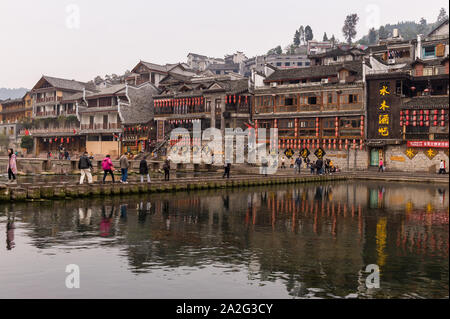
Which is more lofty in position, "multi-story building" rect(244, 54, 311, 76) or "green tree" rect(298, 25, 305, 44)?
"green tree" rect(298, 25, 305, 44)

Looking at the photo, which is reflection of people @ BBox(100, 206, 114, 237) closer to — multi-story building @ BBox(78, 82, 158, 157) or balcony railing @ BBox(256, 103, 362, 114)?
balcony railing @ BBox(256, 103, 362, 114)

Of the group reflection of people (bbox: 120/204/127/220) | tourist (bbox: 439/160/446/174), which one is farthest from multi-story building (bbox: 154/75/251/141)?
reflection of people (bbox: 120/204/127/220)

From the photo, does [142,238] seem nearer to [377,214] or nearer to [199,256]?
[199,256]

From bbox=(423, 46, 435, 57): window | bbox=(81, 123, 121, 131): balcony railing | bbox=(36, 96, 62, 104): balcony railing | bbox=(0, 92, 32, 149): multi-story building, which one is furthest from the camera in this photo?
bbox=(0, 92, 32, 149): multi-story building

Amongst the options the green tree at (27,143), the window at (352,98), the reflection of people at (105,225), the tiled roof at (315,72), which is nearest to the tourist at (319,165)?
the window at (352,98)

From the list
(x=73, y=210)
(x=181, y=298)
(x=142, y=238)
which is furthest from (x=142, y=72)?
(x=181, y=298)

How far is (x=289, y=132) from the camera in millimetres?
62156

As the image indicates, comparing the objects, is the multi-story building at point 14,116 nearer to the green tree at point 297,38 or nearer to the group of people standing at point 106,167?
the group of people standing at point 106,167

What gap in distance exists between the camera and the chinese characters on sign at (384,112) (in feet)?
177

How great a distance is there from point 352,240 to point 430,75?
151 feet

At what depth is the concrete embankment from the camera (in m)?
24.0

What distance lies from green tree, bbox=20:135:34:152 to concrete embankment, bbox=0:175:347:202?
209ft

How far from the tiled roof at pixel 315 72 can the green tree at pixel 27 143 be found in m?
50.3
